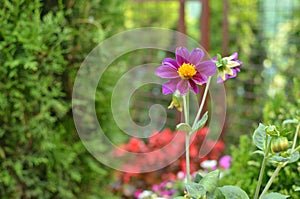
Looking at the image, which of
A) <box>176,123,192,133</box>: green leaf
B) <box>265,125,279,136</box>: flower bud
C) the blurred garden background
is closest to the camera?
<box>265,125,279,136</box>: flower bud

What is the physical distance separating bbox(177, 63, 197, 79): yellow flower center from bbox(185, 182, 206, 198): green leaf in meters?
0.27

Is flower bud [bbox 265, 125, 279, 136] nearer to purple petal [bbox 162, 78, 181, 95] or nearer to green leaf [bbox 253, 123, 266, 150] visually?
green leaf [bbox 253, 123, 266, 150]

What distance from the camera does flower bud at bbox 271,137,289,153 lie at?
1187mm

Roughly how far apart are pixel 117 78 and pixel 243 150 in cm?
66

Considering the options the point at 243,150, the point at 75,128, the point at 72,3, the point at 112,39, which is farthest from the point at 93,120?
the point at 243,150

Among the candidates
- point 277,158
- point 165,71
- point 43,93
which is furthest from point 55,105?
point 277,158

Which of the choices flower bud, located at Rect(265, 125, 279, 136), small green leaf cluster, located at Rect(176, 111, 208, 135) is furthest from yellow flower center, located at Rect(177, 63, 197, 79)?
flower bud, located at Rect(265, 125, 279, 136)

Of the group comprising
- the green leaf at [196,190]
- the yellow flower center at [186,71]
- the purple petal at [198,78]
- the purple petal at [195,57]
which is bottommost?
the green leaf at [196,190]

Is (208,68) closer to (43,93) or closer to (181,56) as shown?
(181,56)

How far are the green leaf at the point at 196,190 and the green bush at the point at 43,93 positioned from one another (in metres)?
0.85

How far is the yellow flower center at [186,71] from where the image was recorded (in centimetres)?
124

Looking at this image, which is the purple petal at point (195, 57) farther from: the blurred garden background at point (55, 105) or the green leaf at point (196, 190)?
the blurred garden background at point (55, 105)

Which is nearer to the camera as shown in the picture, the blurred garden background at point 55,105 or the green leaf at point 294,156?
the green leaf at point 294,156

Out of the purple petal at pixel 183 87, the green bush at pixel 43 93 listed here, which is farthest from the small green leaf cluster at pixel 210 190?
the green bush at pixel 43 93
